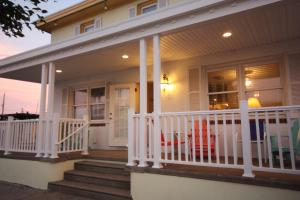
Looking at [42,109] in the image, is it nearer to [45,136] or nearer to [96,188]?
[45,136]

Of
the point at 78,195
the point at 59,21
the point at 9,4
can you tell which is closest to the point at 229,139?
the point at 78,195

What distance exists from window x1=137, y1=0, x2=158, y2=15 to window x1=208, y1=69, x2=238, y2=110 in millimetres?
2634

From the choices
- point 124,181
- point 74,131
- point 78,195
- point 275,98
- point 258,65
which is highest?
point 258,65

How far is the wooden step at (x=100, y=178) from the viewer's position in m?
4.04

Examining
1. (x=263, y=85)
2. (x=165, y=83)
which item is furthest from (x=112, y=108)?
(x=263, y=85)

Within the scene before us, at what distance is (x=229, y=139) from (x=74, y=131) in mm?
3543

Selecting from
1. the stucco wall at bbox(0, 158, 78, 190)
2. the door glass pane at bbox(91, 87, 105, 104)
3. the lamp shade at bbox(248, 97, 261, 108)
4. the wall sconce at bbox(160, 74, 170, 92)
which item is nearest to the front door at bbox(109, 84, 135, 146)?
the door glass pane at bbox(91, 87, 105, 104)

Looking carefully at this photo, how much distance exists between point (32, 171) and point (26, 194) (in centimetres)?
66

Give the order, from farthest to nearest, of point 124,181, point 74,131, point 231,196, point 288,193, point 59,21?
point 59,21 < point 74,131 < point 124,181 < point 231,196 < point 288,193

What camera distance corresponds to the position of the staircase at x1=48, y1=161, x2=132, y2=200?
12.7 feet

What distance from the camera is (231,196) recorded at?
2932mm

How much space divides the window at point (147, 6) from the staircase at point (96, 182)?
4449 mm

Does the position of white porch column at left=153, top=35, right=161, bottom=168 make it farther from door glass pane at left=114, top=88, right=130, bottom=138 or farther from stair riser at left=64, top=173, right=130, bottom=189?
door glass pane at left=114, top=88, right=130, bottom=138

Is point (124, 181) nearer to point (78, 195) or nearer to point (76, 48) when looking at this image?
point (78, 195)
